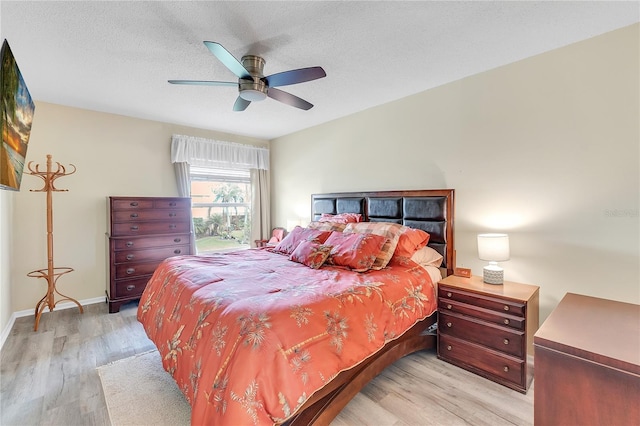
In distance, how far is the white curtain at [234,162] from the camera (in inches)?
168

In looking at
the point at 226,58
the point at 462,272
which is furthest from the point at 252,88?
the point at 462,272

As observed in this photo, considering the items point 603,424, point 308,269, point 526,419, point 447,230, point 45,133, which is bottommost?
point 526,419

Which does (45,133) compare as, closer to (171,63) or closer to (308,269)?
(171,63)

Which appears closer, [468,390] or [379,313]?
[379,313]

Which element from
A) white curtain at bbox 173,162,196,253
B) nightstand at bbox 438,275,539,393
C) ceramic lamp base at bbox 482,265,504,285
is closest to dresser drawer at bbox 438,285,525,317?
nightstand at bbox 438,275,539,393

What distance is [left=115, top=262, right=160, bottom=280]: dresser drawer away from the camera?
11.5 feet

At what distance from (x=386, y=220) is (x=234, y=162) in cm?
286

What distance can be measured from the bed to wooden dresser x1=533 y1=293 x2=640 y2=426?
0.85m

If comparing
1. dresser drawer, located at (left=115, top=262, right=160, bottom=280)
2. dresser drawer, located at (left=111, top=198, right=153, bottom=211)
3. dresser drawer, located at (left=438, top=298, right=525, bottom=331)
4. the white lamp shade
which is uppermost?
dresser drawer, located at (left=111, top=198, right=153, bottom=211)

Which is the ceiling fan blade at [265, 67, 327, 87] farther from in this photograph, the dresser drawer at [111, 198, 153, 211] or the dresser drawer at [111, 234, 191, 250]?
the dresser drawer at [111, 234, 191, 250]

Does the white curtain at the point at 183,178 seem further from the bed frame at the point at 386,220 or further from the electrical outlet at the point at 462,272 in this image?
the electrical outlet at the point at 462,272

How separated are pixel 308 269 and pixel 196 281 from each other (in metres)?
0.90

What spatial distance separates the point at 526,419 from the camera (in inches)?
67.9

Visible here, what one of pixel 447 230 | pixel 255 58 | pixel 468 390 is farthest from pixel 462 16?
pixel 468 390
